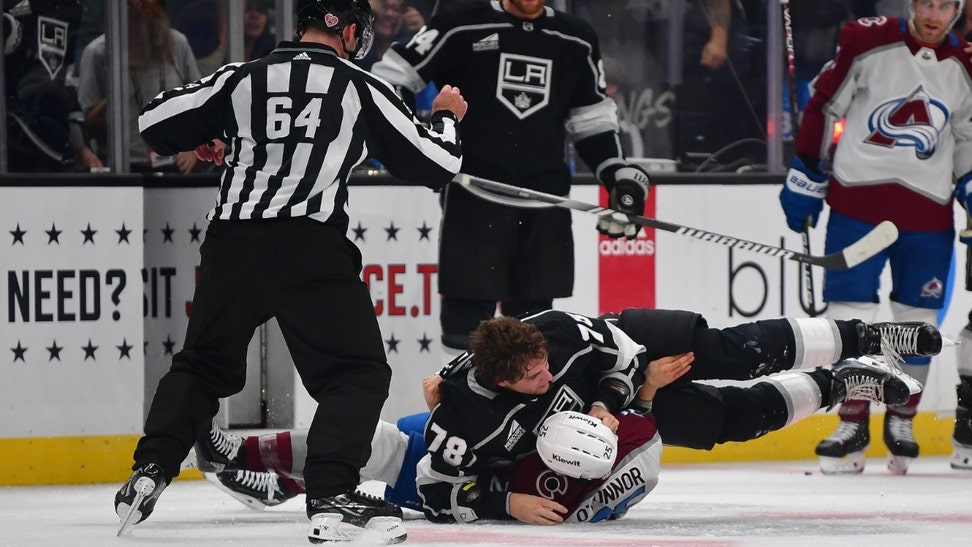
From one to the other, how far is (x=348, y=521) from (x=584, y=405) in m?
0.75

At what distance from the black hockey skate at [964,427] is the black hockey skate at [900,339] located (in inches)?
40.9

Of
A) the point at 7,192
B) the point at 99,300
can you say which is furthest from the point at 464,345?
the point at 7,192

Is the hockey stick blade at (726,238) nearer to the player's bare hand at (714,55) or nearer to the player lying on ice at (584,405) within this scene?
the player lying on ice at (584,405)

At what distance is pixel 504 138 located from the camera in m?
4.99

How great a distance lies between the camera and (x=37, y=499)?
466cm

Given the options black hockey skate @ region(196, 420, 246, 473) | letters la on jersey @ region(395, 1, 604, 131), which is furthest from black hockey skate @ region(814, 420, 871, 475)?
black hockey skate @ region(196, 420, 246, 473)

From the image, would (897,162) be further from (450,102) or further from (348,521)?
(348,521)

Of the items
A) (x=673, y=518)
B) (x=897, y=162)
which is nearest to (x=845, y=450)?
(x=897, y=162)

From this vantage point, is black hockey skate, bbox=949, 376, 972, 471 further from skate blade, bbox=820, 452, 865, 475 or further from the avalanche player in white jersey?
skate blade, bbox=820, 452, 865, 475

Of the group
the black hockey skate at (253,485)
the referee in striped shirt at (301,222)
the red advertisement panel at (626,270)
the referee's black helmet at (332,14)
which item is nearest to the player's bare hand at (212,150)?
the referee in striped shirt at (301,222)

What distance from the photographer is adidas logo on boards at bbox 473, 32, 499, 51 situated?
16.3 feet

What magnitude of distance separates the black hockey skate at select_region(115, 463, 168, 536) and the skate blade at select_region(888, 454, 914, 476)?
8.31ft

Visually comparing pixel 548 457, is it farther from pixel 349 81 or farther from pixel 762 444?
pixel 762 444

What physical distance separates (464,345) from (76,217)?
1238 mm
